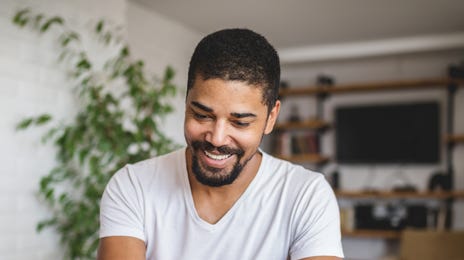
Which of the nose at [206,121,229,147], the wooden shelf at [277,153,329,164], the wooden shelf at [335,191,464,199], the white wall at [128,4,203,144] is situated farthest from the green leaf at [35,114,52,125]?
the wooden shelf at [335,191,464,199]

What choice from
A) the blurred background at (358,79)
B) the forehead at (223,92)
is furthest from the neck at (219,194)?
the blurred background at (358,79)

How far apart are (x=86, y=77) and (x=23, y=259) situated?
1.00 meters

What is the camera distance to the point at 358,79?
594 centimetres

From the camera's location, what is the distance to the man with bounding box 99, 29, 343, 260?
4.02 ft

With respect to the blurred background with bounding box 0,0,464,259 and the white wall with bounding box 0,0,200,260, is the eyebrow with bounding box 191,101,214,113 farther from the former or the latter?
the blurred background with bounding box 0,0,464,259

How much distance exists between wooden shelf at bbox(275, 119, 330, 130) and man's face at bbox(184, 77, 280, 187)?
4561 mm

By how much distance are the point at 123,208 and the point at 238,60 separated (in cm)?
45

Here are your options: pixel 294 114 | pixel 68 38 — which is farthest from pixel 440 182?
pixel 68 38

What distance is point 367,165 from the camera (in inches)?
229

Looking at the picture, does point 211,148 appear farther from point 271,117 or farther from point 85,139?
point 85,139

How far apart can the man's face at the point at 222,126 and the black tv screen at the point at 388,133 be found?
457cm

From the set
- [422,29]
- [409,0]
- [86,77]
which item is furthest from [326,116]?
[86,77]

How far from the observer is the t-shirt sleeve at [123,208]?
1317 millimetres

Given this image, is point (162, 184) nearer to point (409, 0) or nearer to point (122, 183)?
point (122, 183)
